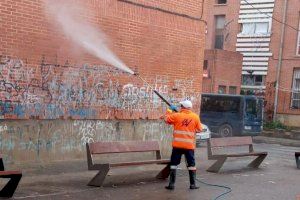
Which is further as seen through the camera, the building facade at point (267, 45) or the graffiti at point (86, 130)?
the building facade at point (267, 45)

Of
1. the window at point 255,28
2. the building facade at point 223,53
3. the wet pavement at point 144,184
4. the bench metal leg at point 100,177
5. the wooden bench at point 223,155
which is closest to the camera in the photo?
the wet pavement at point 144,184

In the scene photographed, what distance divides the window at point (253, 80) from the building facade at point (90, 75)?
53.1 ft

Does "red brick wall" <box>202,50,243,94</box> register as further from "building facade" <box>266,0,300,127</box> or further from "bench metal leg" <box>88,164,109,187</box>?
"bench metal leg" <box>88,164,109,187</box>

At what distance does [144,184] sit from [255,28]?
22521 millimetres

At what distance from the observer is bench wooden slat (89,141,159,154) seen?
8.95 metres

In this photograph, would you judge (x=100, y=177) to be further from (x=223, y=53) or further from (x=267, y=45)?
(x=267, y=45)

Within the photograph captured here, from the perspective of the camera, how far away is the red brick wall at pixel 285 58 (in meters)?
27.7

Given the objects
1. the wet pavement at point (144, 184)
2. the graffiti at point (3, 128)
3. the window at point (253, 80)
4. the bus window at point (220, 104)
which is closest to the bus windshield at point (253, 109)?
the bus window at point (220, 104)

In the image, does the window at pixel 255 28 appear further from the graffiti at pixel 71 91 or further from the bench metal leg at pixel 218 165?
the bench metal leg at pixel 218 165

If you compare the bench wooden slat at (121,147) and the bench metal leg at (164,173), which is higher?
the bench wooden slat at (121,147)

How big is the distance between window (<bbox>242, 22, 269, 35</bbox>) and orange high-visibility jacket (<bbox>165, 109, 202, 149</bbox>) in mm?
21557

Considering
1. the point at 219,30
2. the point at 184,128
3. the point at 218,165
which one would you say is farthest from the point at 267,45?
the point at 184,128

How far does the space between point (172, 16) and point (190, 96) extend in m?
2.43

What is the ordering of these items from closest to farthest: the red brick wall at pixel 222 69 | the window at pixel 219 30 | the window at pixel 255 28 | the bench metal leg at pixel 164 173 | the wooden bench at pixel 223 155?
the bench metal leg at pixel 164 173 < the wooden bench at pixel 223 155 < the red brick wall at pixel 222 69 < the window at pixel 255 28 < the window at pixel 219 30
